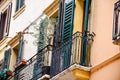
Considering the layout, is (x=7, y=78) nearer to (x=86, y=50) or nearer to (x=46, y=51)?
(x=46, y=51)

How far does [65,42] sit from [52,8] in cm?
279

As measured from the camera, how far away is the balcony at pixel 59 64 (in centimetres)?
1550

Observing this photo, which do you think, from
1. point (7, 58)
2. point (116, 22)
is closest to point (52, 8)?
point (7, 58)

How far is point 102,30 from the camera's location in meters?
15.6

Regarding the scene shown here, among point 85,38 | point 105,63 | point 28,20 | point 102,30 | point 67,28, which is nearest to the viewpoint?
point 105,63

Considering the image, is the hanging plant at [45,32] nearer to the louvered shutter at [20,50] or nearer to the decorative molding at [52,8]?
the decorative molding at [52,8]

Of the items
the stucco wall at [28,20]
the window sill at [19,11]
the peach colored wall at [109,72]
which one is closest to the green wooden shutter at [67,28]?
the peach colored wall at [109,72]

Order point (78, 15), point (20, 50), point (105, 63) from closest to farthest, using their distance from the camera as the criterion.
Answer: point (105, 63)
point (78, 15)
point (20, 50)

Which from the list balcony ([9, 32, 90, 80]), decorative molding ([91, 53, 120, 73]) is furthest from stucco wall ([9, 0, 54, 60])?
decorative molding ([91, 53, 120, 73])

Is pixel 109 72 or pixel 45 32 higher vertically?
pixel 45 32

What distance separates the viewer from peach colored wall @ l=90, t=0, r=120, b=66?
15047mm

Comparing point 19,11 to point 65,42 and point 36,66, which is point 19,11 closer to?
point 36,66

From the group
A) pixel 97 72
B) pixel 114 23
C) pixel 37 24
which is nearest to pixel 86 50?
pixel 97 72

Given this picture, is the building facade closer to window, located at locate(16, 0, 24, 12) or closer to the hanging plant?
the hanging plant
